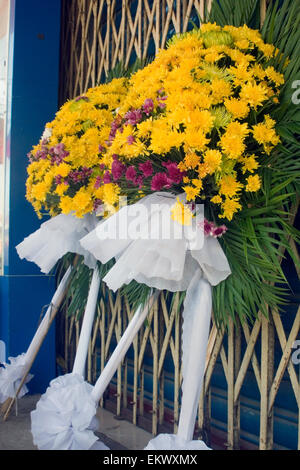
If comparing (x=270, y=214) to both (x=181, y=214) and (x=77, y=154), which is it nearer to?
(x=181, y=214)

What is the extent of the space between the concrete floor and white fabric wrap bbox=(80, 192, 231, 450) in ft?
2.89

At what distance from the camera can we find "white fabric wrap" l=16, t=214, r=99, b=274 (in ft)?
7.48

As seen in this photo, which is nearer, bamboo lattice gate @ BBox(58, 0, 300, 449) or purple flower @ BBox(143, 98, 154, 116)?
purple flower @ BBox(143, 98, 154, 116)

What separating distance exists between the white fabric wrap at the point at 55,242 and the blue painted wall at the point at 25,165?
1.05 metres

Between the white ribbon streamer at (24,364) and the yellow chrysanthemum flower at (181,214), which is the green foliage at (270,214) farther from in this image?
the white ribbon streamer at (24,364)

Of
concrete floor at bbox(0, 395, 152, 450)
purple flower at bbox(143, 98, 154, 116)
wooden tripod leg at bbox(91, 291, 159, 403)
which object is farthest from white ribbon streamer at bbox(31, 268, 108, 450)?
purple flower at bbox(143, 98, 154, 116)

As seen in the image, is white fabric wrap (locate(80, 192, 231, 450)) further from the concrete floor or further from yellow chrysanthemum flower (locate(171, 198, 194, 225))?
the concrete floor

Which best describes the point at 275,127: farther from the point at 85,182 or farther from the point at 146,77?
the point at 85,182

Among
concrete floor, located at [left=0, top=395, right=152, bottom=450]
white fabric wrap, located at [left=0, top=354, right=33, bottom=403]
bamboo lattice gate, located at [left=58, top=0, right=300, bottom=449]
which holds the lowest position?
concrete floor, located at [left=0, top=395, right=152, bottom=450]

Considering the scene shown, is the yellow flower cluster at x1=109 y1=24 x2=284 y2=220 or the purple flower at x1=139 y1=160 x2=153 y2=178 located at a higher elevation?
the yellow flower cluster at x1=109 y1=24 x2=284 y2=220

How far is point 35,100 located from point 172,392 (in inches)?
85.2

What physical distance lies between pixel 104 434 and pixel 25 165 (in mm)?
1825

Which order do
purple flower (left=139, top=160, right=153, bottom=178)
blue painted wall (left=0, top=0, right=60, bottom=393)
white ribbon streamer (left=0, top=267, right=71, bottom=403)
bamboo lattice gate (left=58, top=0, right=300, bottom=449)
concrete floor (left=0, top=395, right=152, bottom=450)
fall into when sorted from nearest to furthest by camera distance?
purple flower (left=139, top=160, right=153, bottom=178) → bamboo lattice gate (left=58, top=0, right=300, bottom=449) → concrete floor (left=0, top=395, right=152, bottom=450) → white ribbon streamer (left=0, top=267, right=71, bottom=403) → blue painted wall (left=0, top=0, right=60, bottom=393)

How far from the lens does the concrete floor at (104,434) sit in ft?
7.95
